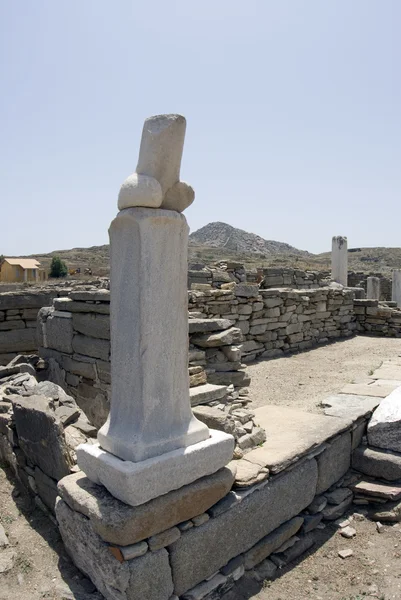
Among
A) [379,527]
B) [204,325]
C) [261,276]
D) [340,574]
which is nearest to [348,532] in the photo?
[379,527]

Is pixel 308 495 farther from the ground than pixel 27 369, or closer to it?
closer to it

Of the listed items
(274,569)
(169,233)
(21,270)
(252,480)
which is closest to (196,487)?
(252,480)

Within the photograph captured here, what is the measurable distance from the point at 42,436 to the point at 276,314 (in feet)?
19.1

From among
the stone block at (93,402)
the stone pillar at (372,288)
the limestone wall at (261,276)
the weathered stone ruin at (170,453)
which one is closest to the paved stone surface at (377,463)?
the weathered stone ruin at (170,453)

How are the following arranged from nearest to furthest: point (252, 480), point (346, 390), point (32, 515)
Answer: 1. point (252, 480)
2. point (32, 515)
3. point (346, 390)

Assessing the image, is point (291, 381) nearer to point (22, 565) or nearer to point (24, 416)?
point (24, 416)

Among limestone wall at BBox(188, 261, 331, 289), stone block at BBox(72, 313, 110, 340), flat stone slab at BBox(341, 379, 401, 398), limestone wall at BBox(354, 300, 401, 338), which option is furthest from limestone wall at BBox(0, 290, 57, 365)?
limestone wall at BBox(354, 300, 401, 338)

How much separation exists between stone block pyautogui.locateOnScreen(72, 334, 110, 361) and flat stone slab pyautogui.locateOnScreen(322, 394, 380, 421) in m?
2.41

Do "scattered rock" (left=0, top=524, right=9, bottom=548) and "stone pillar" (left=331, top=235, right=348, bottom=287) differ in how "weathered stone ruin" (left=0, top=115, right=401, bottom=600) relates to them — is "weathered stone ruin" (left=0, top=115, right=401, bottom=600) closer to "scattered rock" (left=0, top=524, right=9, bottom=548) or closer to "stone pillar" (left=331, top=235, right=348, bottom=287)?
"scattered rock" (left=0, top=524, right=9, bottom=548)

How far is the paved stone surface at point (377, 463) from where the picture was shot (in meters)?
3.78

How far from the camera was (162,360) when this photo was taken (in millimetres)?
2451

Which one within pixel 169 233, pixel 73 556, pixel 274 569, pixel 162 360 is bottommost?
pixel 274 569

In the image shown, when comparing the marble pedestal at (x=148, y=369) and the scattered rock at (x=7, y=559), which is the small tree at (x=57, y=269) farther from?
the marble pedestal at (x=148, y=369)

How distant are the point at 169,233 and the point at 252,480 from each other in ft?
5.23
